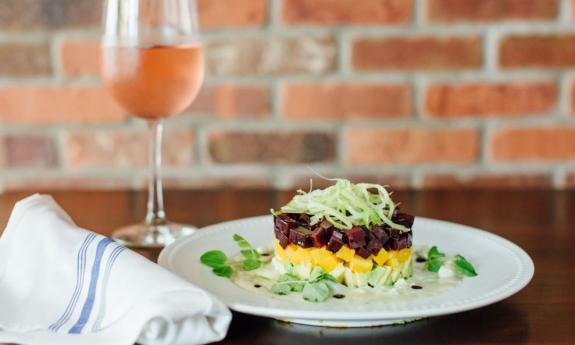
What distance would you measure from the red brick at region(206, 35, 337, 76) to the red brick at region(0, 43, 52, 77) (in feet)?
1.05

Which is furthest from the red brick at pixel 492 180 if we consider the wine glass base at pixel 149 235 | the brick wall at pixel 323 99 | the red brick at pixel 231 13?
the wine glass base at pixel 149 235

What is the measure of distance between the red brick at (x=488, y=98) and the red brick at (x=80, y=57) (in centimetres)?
65

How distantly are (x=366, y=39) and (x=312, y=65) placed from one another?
0.37 ft

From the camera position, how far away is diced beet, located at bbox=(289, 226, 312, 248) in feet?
2.57

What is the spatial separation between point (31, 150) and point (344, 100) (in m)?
0.63

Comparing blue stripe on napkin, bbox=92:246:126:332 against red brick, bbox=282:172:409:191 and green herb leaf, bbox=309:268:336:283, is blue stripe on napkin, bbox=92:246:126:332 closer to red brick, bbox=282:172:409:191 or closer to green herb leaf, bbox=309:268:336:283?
green herb leaf, bbox=309:268:336:283

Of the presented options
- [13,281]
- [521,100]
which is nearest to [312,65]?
[521,100]

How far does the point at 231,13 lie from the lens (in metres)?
1.62

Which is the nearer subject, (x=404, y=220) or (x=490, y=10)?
(x=404, y=220)

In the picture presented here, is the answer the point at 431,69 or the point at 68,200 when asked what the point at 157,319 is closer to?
the point at 68,200

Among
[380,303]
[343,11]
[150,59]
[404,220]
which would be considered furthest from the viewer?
[343,11]

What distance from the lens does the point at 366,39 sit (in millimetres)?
1631

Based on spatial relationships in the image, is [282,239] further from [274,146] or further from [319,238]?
[274,146]

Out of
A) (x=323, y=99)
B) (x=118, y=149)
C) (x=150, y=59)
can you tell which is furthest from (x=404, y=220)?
(x=118, y=149)
